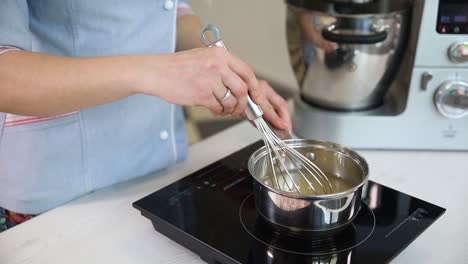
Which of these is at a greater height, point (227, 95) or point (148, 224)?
point (227, 95)

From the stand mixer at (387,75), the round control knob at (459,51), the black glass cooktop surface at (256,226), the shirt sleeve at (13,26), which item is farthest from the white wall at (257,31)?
the shirt sleeve at (13,26)

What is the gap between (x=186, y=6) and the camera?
0.81 m

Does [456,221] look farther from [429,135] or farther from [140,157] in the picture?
[140,157]

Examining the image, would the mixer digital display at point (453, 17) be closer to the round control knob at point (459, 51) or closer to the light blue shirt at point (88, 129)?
the round control knob at point (459, 51)

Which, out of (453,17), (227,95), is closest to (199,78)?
(227,95)

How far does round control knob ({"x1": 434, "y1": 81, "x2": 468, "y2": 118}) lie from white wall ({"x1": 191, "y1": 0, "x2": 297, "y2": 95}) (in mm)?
443

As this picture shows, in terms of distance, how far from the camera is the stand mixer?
728mm

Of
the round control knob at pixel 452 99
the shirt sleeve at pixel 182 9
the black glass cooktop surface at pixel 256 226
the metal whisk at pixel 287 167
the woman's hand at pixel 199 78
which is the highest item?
the shirt sleeve at pixel 182 9

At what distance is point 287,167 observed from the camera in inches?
25.3

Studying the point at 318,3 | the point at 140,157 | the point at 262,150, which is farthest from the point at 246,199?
the point at 318,3

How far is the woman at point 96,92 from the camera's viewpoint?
0.53m

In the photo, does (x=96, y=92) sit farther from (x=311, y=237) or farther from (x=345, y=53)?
(x=345, y=53)

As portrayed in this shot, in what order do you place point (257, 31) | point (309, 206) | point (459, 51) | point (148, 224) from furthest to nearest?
point (257, 31), point (459, 51), point (148, 224), point (309, 206)

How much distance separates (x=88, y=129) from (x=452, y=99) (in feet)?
1.68
